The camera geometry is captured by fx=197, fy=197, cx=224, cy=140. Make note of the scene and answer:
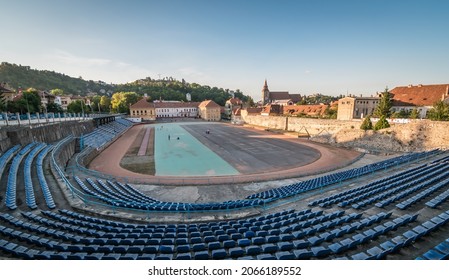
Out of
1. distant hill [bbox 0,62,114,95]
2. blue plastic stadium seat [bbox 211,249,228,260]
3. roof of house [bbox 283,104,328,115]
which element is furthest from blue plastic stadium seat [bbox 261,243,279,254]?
distant hill [bbox 0,62,114,95]

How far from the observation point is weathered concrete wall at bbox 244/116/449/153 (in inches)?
1106

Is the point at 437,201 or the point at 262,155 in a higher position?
the point at 437,201

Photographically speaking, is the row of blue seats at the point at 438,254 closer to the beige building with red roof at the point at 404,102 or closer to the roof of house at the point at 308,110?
the beige building with red roof at the point at 404,102

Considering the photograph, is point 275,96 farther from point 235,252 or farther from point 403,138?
point 235,252

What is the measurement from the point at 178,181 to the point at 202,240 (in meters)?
12.5

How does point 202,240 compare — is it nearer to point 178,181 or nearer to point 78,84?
point 178,181

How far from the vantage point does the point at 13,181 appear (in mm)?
13672

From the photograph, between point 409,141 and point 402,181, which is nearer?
point 402,181

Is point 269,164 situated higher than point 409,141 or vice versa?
point 409,141

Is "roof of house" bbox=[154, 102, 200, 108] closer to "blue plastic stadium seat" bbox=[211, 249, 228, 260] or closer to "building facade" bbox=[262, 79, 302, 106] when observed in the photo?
"building facade" bbox=[262, 79, 302, 106]

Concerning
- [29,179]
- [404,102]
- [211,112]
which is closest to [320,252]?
[29,179]

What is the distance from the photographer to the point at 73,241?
766cm

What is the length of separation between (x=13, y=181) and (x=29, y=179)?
2.64ft
